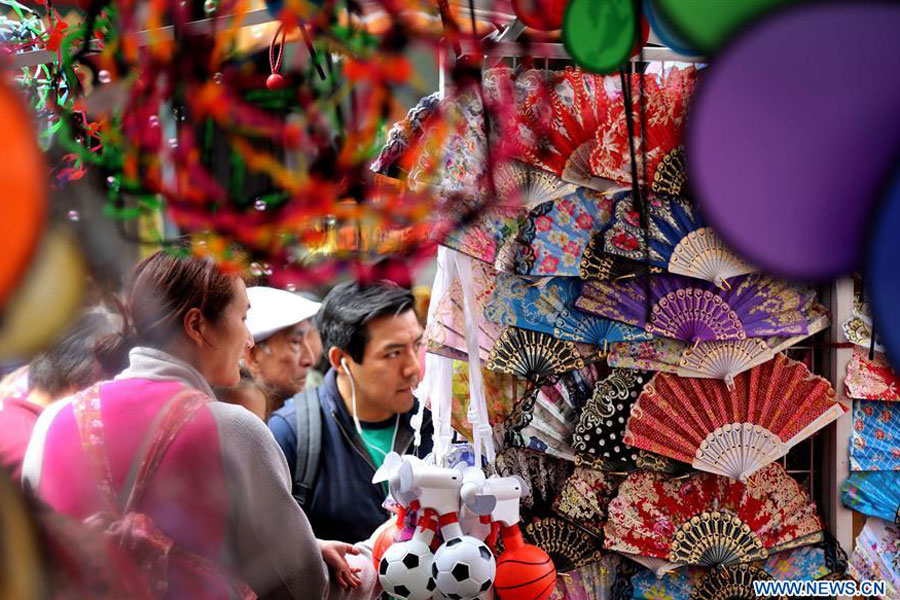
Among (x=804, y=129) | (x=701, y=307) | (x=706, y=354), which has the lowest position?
(x=706, y=354)

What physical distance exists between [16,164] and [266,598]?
3.12 feet

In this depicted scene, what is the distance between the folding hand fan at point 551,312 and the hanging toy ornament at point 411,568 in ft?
1.75

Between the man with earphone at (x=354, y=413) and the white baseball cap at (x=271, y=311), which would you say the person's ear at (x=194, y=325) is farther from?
the white baseball cap at (x=271, y=311)

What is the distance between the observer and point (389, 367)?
2.57 m

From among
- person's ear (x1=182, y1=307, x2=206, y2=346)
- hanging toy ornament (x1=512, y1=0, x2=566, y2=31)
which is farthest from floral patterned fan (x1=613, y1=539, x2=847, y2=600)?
hanging toy ornament (x1=512, y1=0, x2=566, y2=31)

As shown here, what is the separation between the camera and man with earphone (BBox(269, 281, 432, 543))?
7.84ft

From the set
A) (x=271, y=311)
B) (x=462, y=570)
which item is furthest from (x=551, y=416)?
(x=271, y=311)

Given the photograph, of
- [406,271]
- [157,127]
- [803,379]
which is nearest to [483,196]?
[406,271]

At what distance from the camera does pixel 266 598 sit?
5.06ft

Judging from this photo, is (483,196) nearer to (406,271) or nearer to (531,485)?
(406,271)

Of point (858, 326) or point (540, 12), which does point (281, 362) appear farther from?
point (540, 12)

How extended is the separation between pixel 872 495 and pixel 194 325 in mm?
1496

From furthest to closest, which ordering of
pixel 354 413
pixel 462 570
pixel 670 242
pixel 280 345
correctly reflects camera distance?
pixel 280 345, pixel 354 413, pixel 670 242, pixel 462 570

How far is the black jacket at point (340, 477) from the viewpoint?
2379 mm
